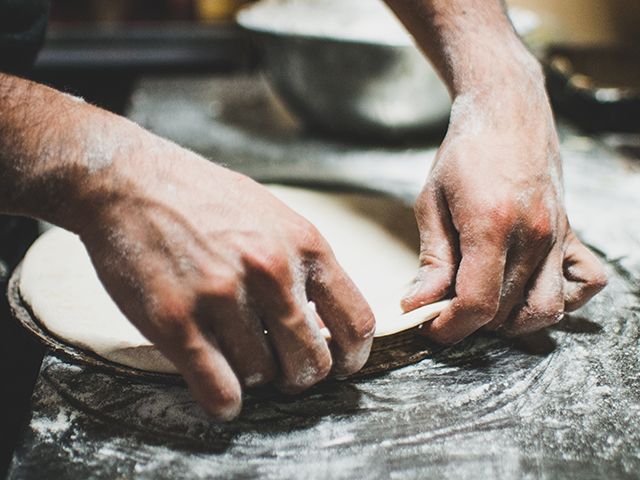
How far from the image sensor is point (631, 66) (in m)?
2.27

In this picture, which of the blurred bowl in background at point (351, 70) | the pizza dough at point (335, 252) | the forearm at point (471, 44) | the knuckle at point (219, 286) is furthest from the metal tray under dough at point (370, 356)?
the blurred bowl in background at point (351, 70)

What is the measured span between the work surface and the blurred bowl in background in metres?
0.82

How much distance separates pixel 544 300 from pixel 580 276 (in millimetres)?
95

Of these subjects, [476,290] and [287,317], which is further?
[476,290]

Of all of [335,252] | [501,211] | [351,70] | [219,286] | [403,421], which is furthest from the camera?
[351,70]

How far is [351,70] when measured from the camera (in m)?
1.74

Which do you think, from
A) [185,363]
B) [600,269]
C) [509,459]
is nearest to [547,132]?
[600,269]

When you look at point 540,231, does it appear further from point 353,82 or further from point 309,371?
point 353,82

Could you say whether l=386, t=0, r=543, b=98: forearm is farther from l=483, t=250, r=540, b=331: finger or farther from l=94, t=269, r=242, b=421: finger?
l=94, t=269, r=242, b=421: finger

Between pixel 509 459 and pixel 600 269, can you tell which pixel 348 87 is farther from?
pixel 509 459

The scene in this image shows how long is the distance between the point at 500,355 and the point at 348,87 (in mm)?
981

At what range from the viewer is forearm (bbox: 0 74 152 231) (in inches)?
30.6

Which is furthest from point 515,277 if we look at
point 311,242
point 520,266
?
point 311,242

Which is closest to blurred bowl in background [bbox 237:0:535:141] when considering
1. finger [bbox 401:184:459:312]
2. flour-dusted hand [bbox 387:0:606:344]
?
flour-dusted hand [bbox 387:0:606:344]
